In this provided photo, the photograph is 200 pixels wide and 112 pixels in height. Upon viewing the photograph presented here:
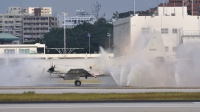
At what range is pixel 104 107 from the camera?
37.9 metres

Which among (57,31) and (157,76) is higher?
(57,31)

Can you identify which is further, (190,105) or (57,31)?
(57,31)

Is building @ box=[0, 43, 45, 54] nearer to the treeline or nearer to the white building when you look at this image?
the white building

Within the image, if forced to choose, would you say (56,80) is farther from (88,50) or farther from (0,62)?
(88,50)

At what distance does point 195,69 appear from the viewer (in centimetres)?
6619

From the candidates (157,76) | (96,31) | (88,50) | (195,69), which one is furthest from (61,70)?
(96,31)

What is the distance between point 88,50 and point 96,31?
848 inches

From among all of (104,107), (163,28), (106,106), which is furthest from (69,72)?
(163,28)

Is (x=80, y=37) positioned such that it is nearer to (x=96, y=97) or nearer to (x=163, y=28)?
(x=163, y=28)

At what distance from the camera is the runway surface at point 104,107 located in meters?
36.3

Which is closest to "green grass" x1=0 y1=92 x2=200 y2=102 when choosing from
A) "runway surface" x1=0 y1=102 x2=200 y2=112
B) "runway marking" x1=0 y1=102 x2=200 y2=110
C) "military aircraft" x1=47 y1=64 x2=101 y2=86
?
"runway surface" x1=0 y1=102 x2=200 y2=112

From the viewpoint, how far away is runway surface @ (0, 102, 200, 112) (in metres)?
36.3

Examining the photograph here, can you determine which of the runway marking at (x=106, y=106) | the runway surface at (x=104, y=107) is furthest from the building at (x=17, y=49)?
the runway surface at (x=104, y=107)

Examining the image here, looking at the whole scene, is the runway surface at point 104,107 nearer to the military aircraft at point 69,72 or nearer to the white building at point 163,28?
the military aircraft at point 69,72
